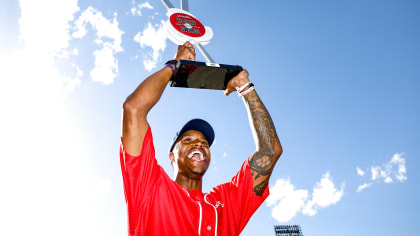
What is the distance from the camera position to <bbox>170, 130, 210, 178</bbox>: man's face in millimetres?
3152

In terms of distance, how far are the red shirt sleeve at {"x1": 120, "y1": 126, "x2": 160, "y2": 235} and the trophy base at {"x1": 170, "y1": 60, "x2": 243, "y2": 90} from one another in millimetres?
799

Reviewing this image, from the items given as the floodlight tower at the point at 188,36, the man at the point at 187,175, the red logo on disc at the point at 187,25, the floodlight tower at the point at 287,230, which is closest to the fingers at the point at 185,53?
the man at the point at 187,175

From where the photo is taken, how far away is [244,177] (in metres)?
3.13

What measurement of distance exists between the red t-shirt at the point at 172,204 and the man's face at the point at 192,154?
0.27 metres

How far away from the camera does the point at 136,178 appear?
2.39 metres

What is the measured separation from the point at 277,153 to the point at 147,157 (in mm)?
1530

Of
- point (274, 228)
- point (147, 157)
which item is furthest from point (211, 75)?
point (274, 228)

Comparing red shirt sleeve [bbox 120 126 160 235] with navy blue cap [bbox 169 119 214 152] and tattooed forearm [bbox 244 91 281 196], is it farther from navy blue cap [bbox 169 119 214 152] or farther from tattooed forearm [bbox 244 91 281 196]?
tattooed forearm [bbox 244 91 281 196]

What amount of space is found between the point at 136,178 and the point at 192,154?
96 cm

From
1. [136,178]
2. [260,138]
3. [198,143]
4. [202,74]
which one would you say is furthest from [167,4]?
[136,178]

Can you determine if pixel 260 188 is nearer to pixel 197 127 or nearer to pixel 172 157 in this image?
pixel 197 127

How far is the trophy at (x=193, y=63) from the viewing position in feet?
9.69

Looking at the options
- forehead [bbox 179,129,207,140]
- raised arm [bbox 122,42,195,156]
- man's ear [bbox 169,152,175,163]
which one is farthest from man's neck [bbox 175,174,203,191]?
raised arm [bbox 122,42,195,156]

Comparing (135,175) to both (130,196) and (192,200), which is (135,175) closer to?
(130,196)
